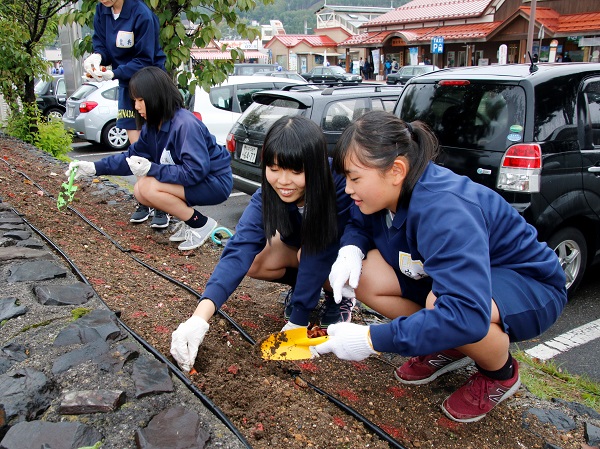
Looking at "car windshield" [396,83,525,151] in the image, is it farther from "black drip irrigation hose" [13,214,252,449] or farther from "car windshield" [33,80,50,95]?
"car windshield" [33,80,50,95]

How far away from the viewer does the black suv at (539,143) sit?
3606mm

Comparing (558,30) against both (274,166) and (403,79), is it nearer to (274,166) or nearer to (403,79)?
(403,79)

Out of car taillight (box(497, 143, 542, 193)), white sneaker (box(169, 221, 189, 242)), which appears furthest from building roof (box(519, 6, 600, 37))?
Result: white sneaker (box(169, 221, 189, 242))

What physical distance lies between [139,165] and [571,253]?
10.3 feet

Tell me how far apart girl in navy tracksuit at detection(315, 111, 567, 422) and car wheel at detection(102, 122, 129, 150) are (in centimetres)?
924

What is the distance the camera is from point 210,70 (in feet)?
18.1

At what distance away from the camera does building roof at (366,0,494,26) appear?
30047mm

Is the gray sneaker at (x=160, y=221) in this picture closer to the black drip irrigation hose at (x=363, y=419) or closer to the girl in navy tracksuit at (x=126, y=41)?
the girl in navy tracksuit at (x=126, y=41)

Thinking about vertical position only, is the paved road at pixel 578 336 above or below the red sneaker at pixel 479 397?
below

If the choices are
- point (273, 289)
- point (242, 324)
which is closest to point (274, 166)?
point (242, 324)

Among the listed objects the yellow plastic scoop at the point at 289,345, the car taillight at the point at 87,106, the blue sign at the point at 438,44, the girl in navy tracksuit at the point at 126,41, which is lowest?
the yellow plastic scoop at the point at 289,345

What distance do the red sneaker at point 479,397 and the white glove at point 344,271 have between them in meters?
0.62

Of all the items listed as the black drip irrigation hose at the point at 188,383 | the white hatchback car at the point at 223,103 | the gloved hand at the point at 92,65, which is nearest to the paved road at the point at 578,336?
the black drip irrigation hose at the point at 188,383

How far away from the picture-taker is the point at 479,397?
2.20 metres
